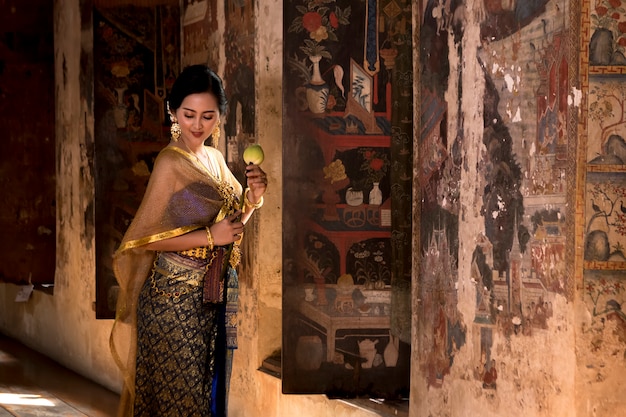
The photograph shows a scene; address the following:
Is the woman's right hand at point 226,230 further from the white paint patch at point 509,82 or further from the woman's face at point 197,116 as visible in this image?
the white paint patch at point 509,82

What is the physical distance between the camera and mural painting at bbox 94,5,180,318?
7121 mm

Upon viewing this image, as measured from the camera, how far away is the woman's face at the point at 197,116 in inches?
172

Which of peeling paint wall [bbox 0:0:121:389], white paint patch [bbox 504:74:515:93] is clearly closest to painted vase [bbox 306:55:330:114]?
white paint patch [bbox 504:74:515:93]

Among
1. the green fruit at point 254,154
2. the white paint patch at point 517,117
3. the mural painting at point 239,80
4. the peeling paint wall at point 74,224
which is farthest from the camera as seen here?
the peeling paint wall at point 74,224

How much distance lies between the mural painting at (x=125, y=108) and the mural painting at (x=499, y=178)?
3338 millimetres

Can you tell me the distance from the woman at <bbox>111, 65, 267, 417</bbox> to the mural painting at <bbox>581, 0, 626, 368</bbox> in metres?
1.52

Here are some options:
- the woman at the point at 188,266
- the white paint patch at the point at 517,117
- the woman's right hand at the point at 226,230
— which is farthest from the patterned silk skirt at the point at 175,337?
the white paint patch at the point at 517,117

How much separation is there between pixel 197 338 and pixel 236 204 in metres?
0.56

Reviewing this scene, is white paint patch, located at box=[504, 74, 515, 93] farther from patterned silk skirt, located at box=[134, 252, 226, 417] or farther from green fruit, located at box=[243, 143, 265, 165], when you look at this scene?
patterned silk skirt, located at box=[134, 252, 226, 417]

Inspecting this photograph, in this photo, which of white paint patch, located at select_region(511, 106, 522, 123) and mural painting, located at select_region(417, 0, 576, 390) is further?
white paint patch, located at select_region(511, 106, 522, 123)

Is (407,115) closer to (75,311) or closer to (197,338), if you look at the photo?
(197,338)

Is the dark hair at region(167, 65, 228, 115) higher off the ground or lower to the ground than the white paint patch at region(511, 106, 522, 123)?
higher

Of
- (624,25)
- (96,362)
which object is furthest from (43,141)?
(624,25)

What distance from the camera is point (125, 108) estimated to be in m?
7.18
